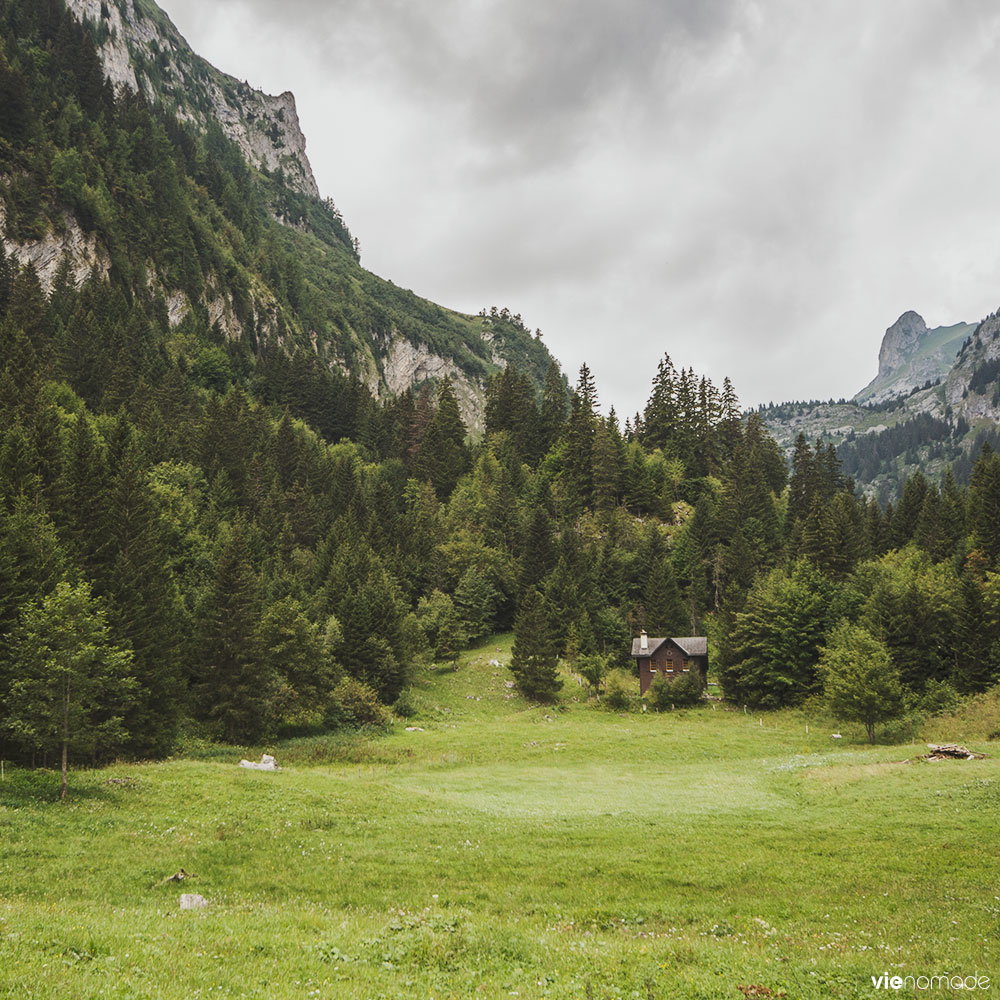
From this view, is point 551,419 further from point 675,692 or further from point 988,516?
point 988,516

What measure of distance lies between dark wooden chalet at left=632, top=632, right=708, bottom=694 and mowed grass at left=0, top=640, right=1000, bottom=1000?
3836 centimetres

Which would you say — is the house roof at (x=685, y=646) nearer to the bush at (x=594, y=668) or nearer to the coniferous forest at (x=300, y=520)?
the coniferous forest at (x=300, y=520)

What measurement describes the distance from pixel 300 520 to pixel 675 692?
59.7m

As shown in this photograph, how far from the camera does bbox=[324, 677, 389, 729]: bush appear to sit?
196 feet

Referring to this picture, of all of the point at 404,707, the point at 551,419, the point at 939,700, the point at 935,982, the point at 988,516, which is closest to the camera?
the point at 935,982

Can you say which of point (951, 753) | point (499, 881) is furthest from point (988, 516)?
point (499, 881)

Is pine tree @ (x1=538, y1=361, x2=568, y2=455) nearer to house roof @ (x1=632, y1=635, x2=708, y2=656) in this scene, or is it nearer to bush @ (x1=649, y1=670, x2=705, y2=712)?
house roof @ (x1=632, y1=635, x2=708, y2=656)

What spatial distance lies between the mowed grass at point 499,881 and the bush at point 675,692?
31.5m

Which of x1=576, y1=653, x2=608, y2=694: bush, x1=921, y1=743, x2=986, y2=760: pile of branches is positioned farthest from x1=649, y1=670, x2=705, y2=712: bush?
x1=921, y1=743, x2=986, y2=760: pile of branches

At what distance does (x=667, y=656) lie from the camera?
265ft

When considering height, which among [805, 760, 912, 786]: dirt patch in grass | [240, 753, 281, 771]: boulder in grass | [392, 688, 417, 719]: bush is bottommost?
[392, 688, 417, 719]: bush

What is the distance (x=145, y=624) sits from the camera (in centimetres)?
4453

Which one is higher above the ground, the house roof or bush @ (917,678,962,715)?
the house roof

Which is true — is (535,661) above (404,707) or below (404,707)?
above
